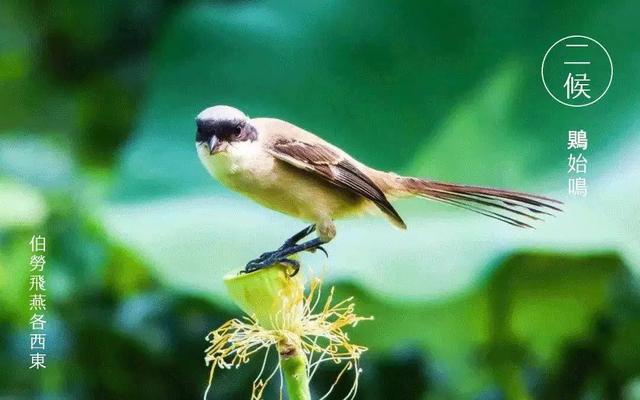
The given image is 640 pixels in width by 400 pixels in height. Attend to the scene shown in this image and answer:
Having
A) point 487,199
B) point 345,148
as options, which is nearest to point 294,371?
point 487,199

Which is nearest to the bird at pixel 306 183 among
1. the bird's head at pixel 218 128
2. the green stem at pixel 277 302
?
the bird's head at pixel 218 128

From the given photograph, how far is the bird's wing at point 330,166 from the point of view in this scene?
146 centimetres

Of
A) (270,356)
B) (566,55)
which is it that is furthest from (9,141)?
(566,55)

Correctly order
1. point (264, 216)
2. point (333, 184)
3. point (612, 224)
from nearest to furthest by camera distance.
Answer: point (333, 184), point (612, 224), point (264, 216)

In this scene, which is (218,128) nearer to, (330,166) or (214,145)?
(214,145)

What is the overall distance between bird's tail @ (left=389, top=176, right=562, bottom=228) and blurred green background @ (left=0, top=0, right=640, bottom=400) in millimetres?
40

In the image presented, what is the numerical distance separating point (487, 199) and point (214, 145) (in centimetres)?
54

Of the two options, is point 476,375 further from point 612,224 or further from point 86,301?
point 86,301

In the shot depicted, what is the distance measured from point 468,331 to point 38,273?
0.86 meters

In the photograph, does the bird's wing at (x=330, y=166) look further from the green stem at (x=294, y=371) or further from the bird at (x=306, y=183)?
the green stem at (x=294, y=371)

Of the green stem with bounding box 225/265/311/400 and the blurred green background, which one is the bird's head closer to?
the green stem with bounding box 225/265/311/400

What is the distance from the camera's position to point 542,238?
1.67 m

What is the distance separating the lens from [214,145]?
132cm

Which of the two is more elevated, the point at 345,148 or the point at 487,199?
the point at 345,148
